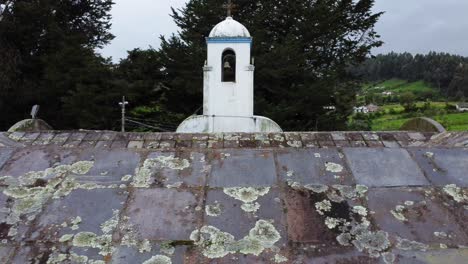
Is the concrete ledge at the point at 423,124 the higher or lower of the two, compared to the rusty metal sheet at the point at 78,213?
higher

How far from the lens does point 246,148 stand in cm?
257

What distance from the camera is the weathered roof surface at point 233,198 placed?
1.91 m

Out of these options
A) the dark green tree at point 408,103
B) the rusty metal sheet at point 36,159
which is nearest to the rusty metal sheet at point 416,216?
the rusty metal sheet at point 36,159

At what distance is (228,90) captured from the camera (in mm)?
11492

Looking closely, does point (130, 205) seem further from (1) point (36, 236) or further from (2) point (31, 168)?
(2) point (31, 168)

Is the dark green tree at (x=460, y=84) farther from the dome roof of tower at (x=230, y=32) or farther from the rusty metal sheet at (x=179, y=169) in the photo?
the rusty metal sheet at (x=179, y=169)

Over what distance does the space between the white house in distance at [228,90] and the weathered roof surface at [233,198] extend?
872 cm

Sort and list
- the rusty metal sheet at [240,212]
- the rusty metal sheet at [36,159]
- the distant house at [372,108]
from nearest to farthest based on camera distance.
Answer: the rusty metal sheet at [240,212], the rusty metal sheet at [36,159], the distant house at [372,108]

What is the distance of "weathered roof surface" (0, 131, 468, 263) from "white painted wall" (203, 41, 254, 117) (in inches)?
344

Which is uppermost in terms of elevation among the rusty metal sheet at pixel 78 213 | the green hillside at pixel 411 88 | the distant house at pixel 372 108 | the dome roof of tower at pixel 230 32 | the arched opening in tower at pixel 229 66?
the dome roof of tower at pixel 230 32

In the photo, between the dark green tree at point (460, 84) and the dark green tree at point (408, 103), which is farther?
the dark green tree at point (460, 84)

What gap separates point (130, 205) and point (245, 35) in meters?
9.70

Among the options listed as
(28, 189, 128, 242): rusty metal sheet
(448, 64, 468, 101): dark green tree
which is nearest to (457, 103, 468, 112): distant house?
(448, 64, 468, 101): dark green tree

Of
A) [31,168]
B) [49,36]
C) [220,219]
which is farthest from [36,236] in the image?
[49,36]
